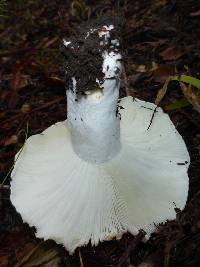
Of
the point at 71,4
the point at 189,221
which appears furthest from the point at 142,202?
the point at 71,4

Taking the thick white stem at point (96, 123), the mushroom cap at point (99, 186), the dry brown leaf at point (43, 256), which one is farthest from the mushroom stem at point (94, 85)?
the dry brown leaf at point (43, 256)

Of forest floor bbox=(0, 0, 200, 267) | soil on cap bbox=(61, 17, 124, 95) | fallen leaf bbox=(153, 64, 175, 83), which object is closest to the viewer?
soil on cap bbox=(61, 17, 124, 95)

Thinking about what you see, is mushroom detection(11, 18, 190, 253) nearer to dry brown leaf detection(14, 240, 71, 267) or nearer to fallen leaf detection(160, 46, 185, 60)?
dry brown leaf detection(14, 240, 71, 267)

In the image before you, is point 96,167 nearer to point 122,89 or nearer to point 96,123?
point 96,123

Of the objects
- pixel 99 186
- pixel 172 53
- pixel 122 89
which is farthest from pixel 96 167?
pixel 172 53

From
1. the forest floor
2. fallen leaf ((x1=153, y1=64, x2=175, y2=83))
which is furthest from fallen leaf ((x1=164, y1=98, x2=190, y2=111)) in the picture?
fallen leaf ((x1=153, y1=64, x2=175, y2=83))

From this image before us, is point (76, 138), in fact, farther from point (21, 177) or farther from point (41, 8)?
point (41, 8)

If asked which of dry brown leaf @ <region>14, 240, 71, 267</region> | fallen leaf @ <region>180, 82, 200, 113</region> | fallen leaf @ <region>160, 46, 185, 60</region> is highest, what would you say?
fallen leaf @ <region>160, 46, 185, 60</region>
